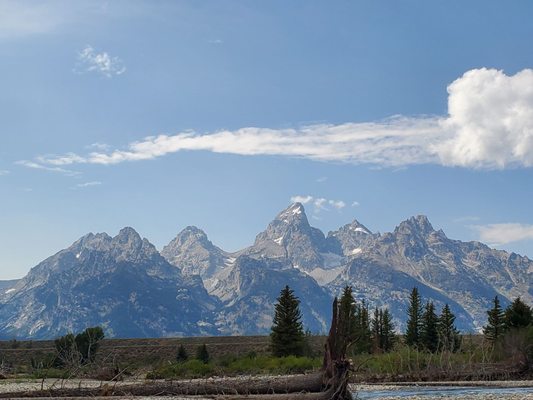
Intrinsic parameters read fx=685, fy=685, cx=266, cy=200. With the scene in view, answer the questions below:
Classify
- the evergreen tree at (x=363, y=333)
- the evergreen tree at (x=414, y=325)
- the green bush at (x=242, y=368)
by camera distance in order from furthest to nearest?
the evergreen tree at (x=414, y=325) → the evergreen tree at (x=363, y=333) → the green bush at (x=242, y=368)

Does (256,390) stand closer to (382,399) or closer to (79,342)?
(382,399)

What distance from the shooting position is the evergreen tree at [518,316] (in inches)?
3802

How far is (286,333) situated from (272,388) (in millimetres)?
54632

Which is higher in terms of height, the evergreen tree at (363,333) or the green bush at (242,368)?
the evergreen tree at (363,333)

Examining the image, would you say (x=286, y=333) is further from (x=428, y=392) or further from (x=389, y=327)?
(x=428, y=392)

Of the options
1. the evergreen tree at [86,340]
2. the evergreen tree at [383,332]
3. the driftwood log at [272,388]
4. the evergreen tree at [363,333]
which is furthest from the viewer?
the evergreen tree at [383,332]

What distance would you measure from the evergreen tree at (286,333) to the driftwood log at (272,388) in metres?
50.2

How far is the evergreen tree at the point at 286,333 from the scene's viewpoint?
9119 centimetres

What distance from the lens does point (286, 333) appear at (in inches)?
3612

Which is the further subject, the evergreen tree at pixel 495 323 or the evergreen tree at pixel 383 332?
the evergreen tree at pixel 383 332

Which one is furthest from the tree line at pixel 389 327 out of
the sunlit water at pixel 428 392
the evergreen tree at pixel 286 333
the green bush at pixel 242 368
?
the sunlit water at pixel 428 392

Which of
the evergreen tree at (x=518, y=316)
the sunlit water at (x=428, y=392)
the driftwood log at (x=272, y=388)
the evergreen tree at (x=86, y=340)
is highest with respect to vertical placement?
the evergreen tree at (x=518, y=316)

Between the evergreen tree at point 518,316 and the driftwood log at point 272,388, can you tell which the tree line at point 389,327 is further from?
the driftwood log at point 272,388

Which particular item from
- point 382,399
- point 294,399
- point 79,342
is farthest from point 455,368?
point 79,342
